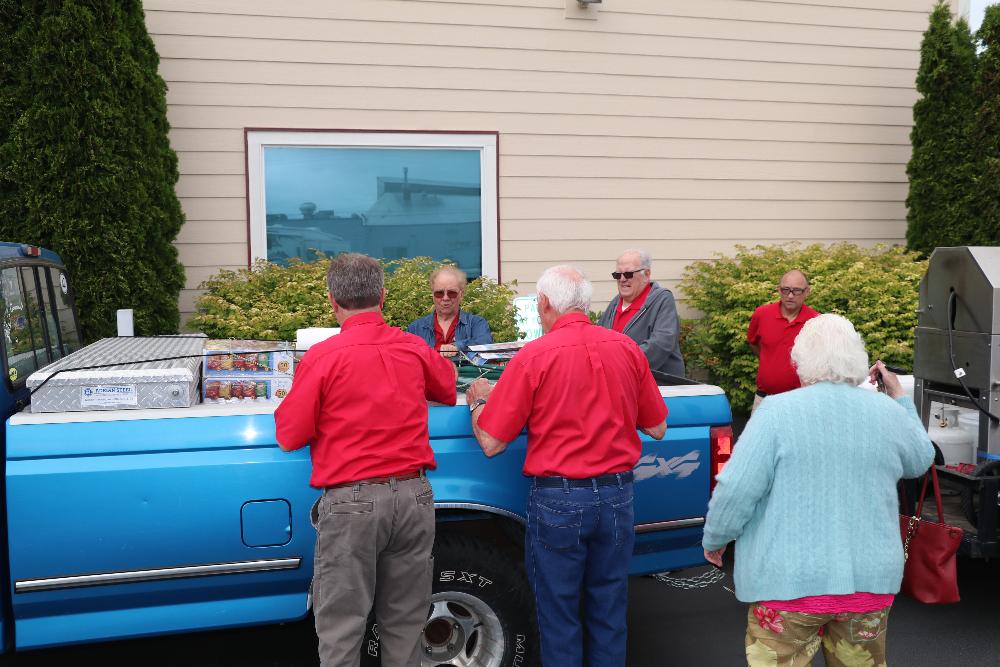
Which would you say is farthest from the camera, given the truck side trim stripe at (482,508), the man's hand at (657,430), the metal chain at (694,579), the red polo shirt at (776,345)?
the red polo shirt at (776,345)

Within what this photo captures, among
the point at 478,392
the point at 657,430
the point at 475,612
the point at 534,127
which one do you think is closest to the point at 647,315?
the point at 657,430

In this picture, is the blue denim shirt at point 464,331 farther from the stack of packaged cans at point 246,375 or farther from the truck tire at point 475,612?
the truck tire at point 475,612

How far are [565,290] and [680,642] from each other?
2.07 metres

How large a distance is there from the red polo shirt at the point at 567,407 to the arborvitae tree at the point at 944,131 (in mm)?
6918

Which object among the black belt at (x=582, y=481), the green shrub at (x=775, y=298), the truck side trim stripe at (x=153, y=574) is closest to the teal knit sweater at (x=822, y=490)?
the black belt at (x=582, y=481)

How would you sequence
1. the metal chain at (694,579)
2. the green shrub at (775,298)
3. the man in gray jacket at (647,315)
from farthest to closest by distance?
the green shrub at (775,298)
the man in gray jacket at (647,315)
the metal chain at (694,579)

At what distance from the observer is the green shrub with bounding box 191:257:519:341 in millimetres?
6703

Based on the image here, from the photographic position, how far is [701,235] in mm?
8672

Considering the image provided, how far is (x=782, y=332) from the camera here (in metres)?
6.23

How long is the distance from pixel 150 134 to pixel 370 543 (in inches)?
196

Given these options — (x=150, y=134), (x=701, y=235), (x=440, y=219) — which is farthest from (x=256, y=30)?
(x=701, y=235)

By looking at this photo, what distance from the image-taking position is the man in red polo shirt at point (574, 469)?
3.02 m

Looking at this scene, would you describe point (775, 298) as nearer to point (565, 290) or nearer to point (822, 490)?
point (565, 290)

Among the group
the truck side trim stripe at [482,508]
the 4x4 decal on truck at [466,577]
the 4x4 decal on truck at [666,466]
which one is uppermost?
the 4x4 decal on truck at [666,466]
